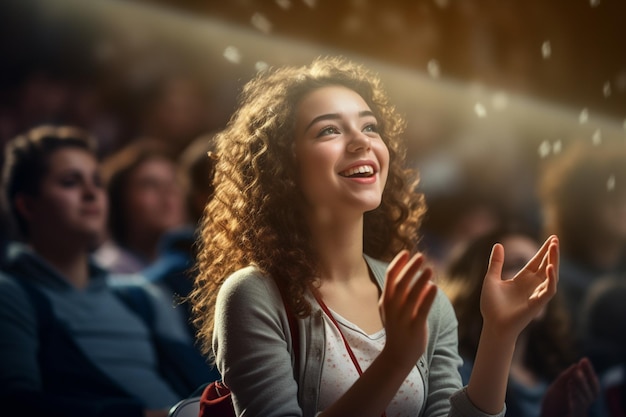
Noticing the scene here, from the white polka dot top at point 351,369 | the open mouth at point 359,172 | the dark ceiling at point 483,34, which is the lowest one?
the white polka dot top at point 351,369

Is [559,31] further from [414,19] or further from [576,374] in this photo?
[576,374]

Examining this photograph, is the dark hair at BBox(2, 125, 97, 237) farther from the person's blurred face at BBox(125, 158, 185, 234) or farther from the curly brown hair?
the curly brown hair

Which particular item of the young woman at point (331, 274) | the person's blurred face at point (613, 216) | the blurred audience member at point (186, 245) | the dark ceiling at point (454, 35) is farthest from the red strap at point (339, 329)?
the person's blurred face at point (613, 216)

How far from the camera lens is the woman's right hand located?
74cm

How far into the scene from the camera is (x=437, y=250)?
8.34 ft

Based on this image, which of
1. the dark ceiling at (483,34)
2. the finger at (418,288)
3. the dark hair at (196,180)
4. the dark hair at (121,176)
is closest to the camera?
the finger at (418,288)

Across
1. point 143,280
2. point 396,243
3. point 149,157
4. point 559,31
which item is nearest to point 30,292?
point 143,280

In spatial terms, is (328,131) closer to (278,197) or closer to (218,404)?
(278,197)

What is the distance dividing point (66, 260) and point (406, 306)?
4.11 ft

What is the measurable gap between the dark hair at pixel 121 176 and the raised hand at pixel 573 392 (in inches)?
53.0

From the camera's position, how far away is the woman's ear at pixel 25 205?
1844 millimetres

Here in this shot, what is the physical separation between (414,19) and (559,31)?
0.43 metres

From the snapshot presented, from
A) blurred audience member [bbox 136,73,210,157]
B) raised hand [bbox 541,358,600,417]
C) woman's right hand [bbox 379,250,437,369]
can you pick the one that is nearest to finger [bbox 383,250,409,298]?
woman's right hand [bbox 379,250,437,369]

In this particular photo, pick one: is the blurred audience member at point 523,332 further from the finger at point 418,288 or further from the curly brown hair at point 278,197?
the finger at point 418,288
